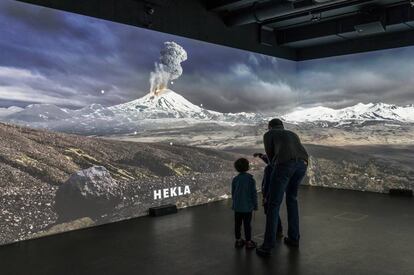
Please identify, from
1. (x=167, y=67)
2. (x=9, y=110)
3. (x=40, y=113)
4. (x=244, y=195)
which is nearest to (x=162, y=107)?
(x=167, y=67)

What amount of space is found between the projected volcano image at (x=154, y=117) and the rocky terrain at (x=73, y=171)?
0.04 feet

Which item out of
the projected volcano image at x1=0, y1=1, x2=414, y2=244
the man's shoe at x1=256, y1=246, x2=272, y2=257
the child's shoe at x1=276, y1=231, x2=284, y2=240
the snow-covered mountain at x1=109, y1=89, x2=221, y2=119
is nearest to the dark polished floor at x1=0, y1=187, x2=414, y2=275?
the man's shoe at x1=256, y1=246, x2=272, y2=257

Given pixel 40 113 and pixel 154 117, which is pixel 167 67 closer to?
pixel 154 117

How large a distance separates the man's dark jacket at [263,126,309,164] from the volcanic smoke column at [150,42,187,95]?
98.1 inches

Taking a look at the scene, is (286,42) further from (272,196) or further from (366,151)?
(272,196)

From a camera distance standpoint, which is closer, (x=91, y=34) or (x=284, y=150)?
(x=284, y=150)

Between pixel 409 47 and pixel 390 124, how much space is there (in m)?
1.43

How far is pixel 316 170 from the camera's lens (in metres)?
7.93

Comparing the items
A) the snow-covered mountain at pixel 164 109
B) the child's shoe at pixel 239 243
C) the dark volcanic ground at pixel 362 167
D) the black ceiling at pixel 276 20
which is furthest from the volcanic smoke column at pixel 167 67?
the child's shoe at pixel 239 243

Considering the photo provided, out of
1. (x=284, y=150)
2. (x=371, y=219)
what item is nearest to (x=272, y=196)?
(x=284, y=150)

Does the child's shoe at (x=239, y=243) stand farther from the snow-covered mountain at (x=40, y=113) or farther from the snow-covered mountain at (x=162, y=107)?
the snow-covered mountain at (x=40, y=113)

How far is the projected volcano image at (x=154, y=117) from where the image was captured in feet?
13.7

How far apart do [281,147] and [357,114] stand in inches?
180

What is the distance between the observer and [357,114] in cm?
732
